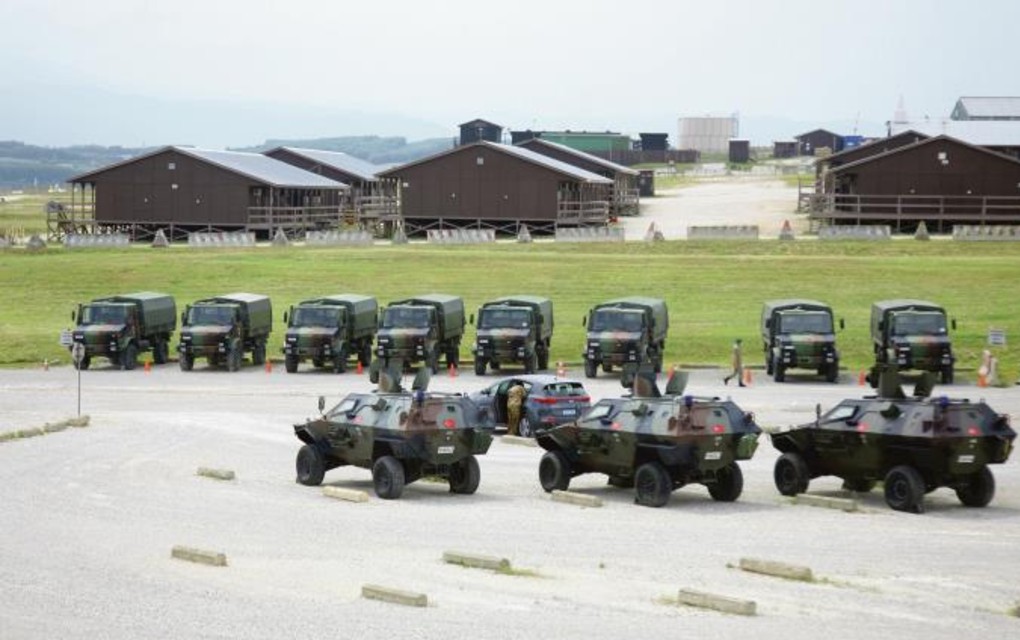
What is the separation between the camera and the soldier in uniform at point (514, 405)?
3581 cm

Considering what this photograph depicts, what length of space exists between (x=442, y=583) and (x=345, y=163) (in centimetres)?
11106

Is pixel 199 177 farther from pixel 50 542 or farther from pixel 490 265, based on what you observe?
pixel 50 542

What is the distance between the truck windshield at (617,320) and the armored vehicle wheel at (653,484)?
70.4 ft

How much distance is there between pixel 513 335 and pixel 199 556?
27.2m

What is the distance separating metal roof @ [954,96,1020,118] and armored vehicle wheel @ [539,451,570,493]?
122632mm

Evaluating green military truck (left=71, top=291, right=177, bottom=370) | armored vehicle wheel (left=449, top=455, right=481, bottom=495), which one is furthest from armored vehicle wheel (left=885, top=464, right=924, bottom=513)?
green military truck (left=71, top=291, right=177, bottom=370)

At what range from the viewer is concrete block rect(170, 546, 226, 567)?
22062mm

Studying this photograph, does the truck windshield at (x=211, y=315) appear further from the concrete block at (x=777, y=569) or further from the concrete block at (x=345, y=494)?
the concrete block at (x=777, y=569)

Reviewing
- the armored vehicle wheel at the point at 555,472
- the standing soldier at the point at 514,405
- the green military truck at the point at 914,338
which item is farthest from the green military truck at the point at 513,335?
the armored vehicle wheel at the point at 555,472

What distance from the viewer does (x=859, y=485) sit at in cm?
2878

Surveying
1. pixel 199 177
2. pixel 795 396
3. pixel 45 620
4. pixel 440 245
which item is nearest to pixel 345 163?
pixel 199 177

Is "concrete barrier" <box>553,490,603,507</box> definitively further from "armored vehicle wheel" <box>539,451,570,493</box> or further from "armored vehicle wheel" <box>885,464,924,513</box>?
"armored vehicle wheel" <box>885,464,924,513</box>

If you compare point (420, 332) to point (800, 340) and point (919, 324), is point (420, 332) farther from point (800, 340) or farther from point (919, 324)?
point (919, 324)

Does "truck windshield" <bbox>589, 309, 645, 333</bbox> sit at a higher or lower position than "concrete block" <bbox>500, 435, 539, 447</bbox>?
higher
